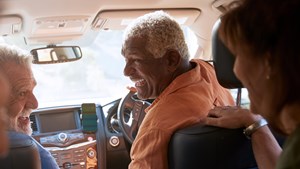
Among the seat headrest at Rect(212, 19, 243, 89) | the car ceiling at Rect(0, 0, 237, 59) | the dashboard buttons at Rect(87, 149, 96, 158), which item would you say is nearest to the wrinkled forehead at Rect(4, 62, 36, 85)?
the car ceiling at Rect(0, 0, 237, 59)

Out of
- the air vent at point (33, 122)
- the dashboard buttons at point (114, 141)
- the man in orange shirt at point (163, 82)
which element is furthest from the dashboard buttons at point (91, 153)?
the man in orange shirt at point (163, 82)

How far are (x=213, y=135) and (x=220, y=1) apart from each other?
143 centimetres

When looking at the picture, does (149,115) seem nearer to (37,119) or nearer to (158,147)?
(158,147)

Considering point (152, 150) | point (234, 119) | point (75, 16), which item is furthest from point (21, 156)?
point (75, 16)

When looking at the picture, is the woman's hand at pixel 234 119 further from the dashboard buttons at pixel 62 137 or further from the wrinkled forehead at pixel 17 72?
the dashboard buttons at pixel 62 137

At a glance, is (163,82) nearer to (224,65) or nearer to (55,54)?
(224,65)

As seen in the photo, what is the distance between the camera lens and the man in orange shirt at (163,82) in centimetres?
211

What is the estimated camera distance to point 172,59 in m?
2.44

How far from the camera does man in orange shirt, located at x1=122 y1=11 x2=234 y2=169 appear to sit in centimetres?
211

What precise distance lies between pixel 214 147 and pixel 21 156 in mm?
724

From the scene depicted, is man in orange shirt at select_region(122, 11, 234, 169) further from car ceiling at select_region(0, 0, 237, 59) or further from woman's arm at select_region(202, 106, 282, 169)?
car ceiling at select_region(0, 0, 237, 59)

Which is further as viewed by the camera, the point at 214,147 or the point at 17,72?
the point at 17,72

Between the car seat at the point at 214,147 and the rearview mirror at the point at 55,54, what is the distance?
153 cm

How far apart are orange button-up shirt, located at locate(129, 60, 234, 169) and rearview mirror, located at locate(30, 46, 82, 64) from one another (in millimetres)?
1209
